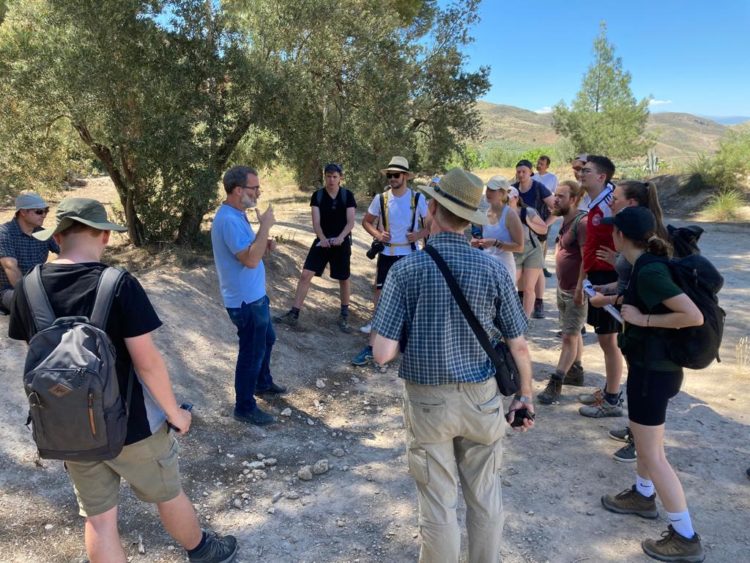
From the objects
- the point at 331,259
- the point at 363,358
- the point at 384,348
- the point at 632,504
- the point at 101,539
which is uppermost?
the point at 384,348

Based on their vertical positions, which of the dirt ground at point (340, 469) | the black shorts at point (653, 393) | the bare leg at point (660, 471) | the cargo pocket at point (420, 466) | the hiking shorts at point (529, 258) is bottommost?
the dirt ground at point (340, 469)

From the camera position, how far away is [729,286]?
8867mm

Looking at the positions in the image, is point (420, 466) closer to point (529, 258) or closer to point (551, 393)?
point (551, 393)

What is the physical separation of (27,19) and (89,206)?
5.63m

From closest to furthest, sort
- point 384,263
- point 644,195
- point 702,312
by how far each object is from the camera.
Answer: point 702,312, point 644,195, point 384,263

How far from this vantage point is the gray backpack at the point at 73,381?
2.00 metres

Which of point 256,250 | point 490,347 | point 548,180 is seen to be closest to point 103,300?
point 490,347

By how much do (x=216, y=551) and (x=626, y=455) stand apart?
288cm

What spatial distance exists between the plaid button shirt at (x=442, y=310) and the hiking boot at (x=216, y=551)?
4.88 feet

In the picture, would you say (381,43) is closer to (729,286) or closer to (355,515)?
(729,286)

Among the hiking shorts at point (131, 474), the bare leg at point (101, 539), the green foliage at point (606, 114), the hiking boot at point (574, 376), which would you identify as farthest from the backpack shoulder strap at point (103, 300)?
the green foliage at point (606, 114)

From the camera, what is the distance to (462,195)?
233 cm

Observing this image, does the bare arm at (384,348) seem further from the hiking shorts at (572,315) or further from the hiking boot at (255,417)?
the hiking shorts at (572,315)

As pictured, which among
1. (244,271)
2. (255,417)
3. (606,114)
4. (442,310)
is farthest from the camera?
(606,114)
